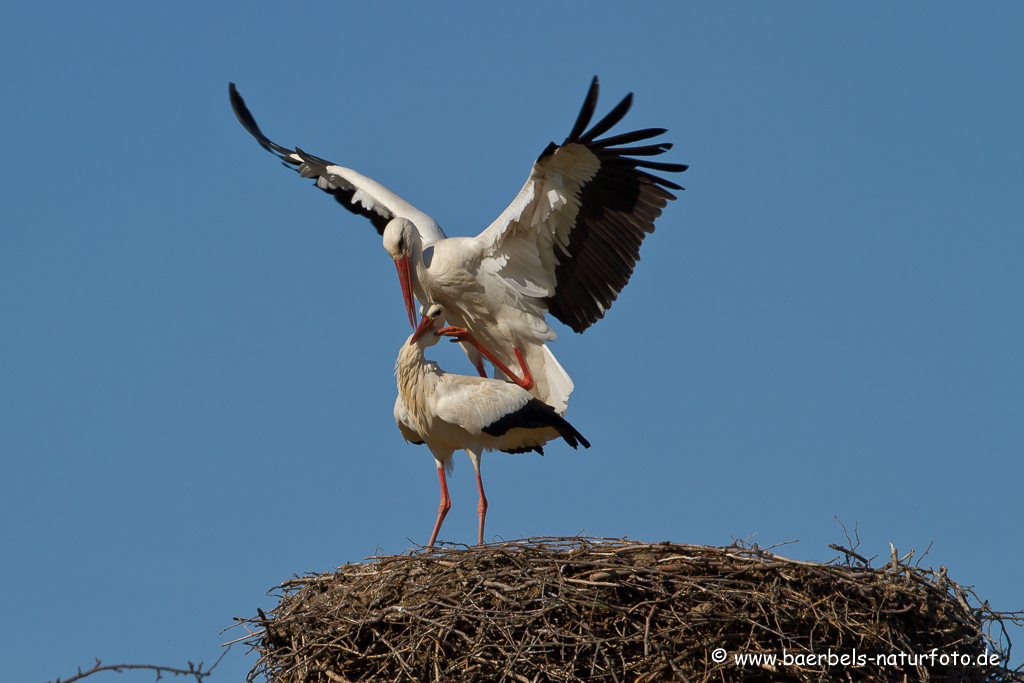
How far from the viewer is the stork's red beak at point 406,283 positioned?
27.0 feet

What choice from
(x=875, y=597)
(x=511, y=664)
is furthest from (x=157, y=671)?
(x=875, y=597)

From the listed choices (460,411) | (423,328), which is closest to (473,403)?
(460,411)

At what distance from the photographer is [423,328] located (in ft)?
25.5

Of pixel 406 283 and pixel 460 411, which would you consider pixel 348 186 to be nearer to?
pixel 406 283

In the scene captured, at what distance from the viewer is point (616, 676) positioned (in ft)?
17.9

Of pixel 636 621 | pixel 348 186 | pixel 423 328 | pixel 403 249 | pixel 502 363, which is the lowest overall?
pixel 636 621

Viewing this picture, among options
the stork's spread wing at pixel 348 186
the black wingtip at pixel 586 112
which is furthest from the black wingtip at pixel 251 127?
the black wingtip at pixel 586 112

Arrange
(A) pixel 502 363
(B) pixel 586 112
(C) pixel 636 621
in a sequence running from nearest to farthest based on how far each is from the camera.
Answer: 1. (C) pixel 636 621
2. (B) pixel 586 112
3. (A) pixel 502 363

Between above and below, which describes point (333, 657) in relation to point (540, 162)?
below

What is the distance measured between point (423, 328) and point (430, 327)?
97 mm

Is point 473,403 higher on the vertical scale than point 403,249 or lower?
lower

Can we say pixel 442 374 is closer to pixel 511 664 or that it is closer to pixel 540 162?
pixel 540 162

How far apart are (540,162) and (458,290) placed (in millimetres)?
1214

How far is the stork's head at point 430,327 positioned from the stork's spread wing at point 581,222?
1.92ft
